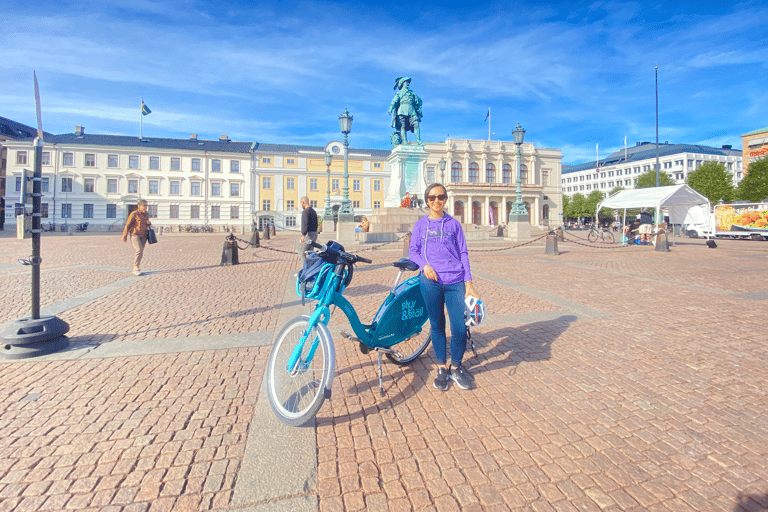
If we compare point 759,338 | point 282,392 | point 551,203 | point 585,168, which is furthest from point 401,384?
point 585,168

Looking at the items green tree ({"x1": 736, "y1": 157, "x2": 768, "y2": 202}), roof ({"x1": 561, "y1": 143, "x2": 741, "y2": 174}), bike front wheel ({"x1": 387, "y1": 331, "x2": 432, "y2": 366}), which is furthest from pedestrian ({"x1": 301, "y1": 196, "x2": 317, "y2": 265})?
roof ({"x1": 561, "y1": 143, "x2": 741, "y2": 174})

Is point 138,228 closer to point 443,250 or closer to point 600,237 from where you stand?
point 443,250

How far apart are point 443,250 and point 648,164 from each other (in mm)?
110250

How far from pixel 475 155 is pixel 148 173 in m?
48.8

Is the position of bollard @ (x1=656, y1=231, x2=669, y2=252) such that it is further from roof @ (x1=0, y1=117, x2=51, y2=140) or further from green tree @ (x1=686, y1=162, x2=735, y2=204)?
roof @ (x1=0, y1=117, x2=51, y2=140)

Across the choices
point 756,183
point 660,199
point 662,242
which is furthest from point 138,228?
point 756,183

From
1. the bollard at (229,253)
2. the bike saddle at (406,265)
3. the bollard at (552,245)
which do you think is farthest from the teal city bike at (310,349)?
the bollard at (552,245)

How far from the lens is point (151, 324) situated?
5.19 meters

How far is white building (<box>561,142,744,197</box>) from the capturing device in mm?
87088

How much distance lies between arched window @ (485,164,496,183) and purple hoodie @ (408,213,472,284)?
65.3 metres

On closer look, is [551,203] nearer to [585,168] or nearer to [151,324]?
[585,168]

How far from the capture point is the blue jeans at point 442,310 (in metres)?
3.18

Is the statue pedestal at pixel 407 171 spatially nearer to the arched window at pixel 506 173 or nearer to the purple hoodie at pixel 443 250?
the purple hoodie at pixel 443 250

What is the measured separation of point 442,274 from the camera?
10.4ft
